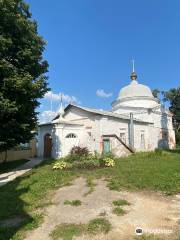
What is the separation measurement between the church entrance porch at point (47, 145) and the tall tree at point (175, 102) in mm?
29842

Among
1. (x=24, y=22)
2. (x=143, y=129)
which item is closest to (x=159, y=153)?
(x=143, y=129)

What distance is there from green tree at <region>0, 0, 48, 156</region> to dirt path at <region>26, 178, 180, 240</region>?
6.36m

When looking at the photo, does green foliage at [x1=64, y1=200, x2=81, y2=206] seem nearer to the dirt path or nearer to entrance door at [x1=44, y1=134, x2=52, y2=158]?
the dirt path

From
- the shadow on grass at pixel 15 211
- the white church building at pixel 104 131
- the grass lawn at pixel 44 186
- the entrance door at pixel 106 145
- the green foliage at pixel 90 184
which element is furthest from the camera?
the entrance door at pixel 106 145

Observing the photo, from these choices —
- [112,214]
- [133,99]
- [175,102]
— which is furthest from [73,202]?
Result: [175,102]

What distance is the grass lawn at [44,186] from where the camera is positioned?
7.39 metres

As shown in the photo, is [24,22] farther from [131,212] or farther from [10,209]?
[131,212]

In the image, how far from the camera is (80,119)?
2502 centimetres

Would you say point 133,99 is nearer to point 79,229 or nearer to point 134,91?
point 134,91

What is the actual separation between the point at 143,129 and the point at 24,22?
19683 mm

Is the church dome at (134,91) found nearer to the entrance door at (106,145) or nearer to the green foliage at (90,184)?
the entrance door at (106,145)

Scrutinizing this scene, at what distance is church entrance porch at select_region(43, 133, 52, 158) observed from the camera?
77.9 ft

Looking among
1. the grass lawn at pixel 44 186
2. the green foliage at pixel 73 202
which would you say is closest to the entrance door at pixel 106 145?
the grass lawn at pixel 44 186

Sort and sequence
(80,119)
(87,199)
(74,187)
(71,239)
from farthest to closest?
(80,119) < (74,187) < (87,199) < (71,239)
